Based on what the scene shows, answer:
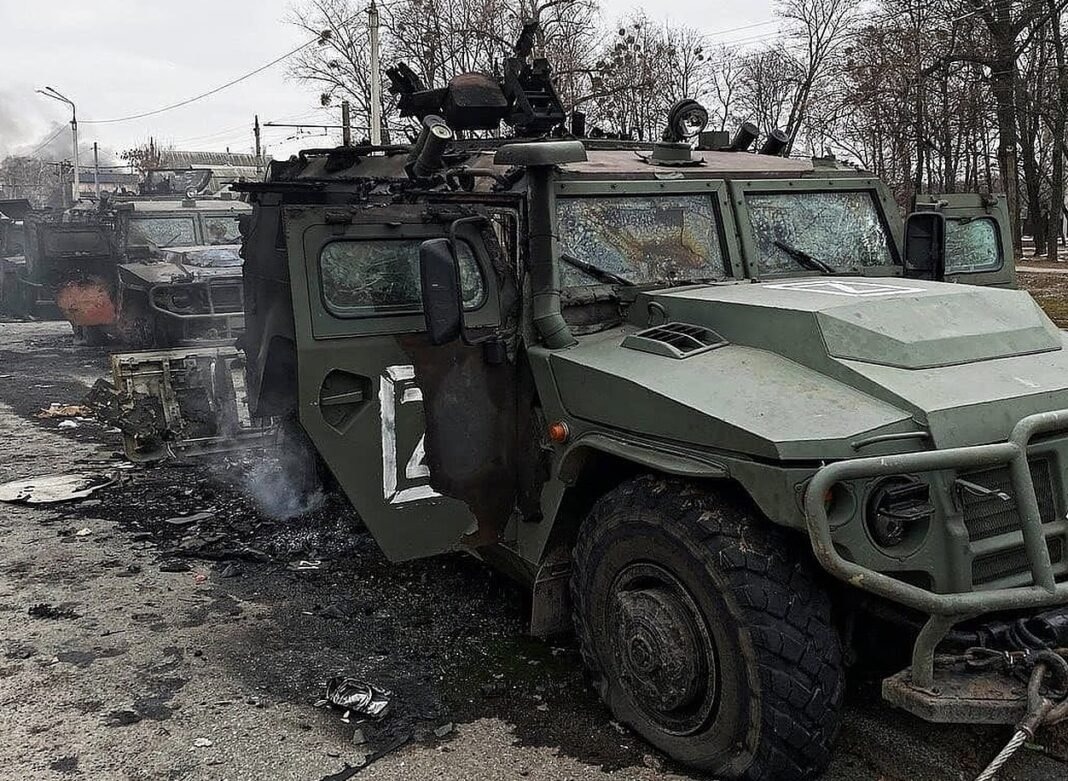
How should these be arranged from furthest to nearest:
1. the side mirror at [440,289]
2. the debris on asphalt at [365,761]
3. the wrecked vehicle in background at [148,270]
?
1. the wrecked vehicle in background at [148,270]
2. the side mirror at [440,289]
3. the debris on asphalt at [365,761]

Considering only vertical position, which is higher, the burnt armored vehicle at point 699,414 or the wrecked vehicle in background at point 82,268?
the wrecked vehicle in background at point 82,268

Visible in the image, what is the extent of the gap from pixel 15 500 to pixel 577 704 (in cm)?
461

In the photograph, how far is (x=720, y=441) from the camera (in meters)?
Answer: 3.26

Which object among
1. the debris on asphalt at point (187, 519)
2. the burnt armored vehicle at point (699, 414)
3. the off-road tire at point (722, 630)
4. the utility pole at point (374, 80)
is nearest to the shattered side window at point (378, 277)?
the burnt armored vehicle at point (699, 414)

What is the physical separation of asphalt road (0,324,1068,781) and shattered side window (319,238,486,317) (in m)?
1.48

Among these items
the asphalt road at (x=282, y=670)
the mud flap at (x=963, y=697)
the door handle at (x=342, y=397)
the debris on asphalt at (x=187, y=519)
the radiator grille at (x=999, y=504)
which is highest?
the door handle at (x=342, y=397)

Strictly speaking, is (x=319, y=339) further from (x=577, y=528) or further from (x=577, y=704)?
(x=577, y=704)

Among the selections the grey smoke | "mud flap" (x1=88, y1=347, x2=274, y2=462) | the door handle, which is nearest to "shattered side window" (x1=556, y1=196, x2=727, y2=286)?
the door handle

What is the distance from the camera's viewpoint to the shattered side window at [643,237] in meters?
4.29

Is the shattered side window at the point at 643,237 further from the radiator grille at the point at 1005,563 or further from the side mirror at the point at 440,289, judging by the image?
the radiator grille at the point at 1005,563

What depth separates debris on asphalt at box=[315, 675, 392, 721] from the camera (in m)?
3.91

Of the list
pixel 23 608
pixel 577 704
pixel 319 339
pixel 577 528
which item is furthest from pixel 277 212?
pixel 577 704

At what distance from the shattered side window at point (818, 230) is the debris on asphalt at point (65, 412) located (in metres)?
7.28

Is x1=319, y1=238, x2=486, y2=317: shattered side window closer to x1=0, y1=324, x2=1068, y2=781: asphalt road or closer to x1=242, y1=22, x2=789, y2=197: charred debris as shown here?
x1=242, y1=22, x2=789, y2=197: charred debris
